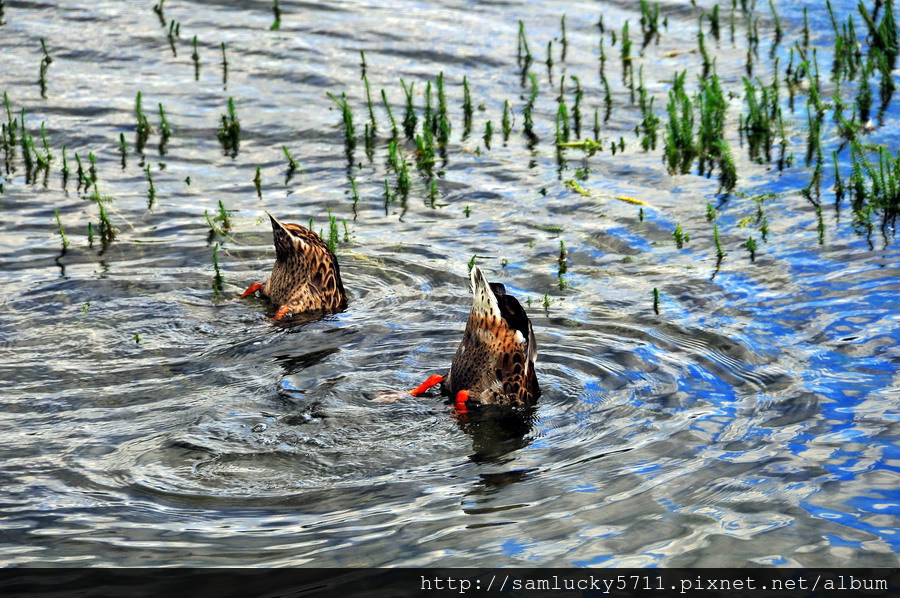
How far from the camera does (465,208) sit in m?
9.95

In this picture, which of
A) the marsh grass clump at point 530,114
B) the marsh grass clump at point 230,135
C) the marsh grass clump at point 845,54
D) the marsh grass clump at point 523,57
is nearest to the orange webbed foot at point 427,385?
the marsh grass clump at point 530,114

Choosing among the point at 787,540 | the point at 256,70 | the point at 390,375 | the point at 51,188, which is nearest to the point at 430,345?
the point at 390,375

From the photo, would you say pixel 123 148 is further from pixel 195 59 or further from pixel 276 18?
pixel 276 18

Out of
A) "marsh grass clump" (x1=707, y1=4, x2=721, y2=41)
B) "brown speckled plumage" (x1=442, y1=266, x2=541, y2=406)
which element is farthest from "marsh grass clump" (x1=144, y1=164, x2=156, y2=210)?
"marsh grass clump" (x1=707, y1=4, x2=721, y2=41)

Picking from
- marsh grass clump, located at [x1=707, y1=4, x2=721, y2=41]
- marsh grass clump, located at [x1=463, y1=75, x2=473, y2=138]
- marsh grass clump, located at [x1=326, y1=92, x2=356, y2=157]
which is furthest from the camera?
marsh grass clump, located at [x1=707, y1=4, x2=721, y2=41]

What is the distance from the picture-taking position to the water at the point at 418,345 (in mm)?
5117

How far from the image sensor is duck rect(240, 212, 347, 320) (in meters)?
8.28

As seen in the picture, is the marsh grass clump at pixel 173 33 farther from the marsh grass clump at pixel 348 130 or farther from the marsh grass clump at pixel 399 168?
the marsh grass clump at pixel 399 168

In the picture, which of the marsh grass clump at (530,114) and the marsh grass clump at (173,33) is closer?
the marsh grass clump at (530,114)

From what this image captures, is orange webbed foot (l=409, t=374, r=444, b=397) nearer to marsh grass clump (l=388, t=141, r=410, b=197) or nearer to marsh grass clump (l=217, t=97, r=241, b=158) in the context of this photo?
marsh grass clump (l=388, t=141, r=410, b=197)

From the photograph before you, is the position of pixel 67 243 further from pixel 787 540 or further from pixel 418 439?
pixel 787 540

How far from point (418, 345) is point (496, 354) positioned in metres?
1.06

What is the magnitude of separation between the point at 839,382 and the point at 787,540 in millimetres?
1891

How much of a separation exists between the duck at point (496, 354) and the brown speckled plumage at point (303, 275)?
6.05ft
